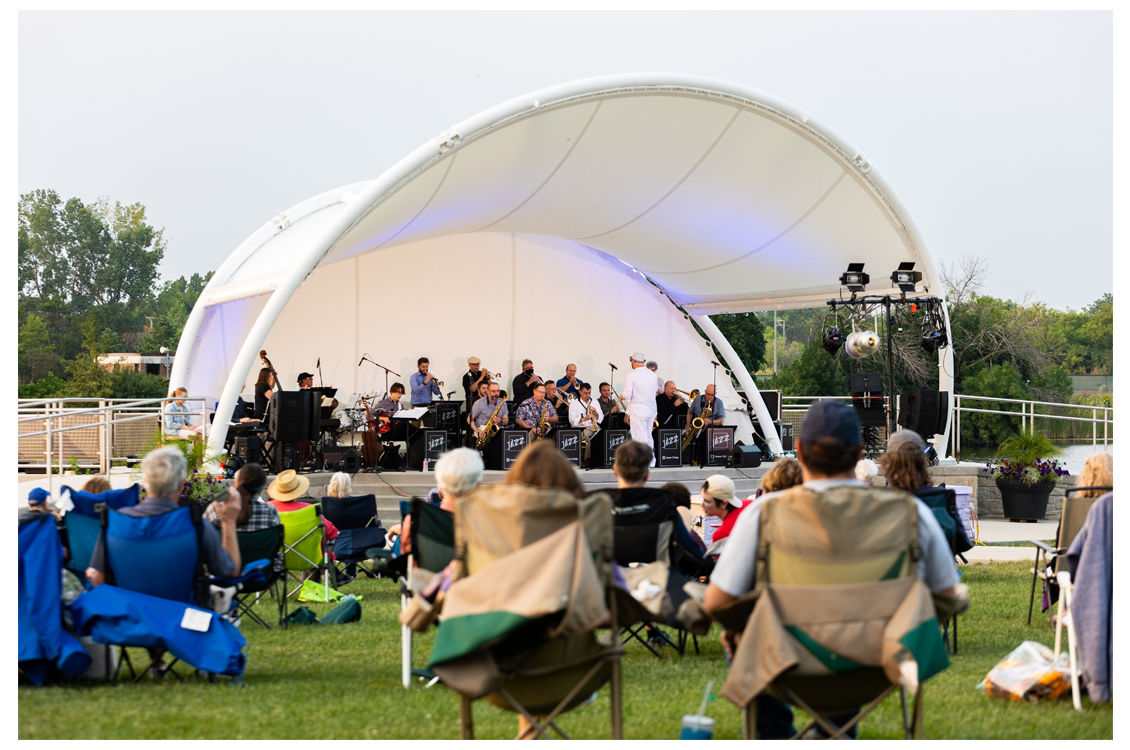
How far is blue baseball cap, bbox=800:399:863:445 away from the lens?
271 cm

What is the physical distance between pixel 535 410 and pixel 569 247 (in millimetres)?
3663

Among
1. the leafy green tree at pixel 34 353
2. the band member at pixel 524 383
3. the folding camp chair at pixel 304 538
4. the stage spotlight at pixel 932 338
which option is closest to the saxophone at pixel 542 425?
the band member at pixel 524 383

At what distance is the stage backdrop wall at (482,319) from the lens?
1354 centimetres

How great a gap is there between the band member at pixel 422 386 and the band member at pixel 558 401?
1.58 m

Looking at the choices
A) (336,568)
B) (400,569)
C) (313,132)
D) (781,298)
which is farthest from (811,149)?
(313,132)

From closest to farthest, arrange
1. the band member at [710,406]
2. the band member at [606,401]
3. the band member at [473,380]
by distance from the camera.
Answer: the band member at [473,380] < the band member at [710,406] < the band member at [606,401]

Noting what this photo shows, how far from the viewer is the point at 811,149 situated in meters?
11.3

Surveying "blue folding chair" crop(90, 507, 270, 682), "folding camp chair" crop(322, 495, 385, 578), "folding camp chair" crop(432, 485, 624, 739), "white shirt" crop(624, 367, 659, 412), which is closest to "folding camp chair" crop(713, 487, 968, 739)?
"folding camp chair" crop(432, 485, 624, 739)

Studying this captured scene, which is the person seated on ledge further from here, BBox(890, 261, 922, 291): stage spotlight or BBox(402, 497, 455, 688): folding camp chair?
BBox(890, 261, 922, 291): stage spotlight

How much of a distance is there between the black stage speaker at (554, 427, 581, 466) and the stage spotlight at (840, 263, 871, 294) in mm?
3687

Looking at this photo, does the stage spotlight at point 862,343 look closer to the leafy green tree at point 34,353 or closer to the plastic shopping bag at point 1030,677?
the plastic shopping bag at point 1030,677

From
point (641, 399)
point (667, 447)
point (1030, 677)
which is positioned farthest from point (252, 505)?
point (667, 447)

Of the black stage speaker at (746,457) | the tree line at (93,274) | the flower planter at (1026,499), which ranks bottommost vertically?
the flower planter at (1026,499)
